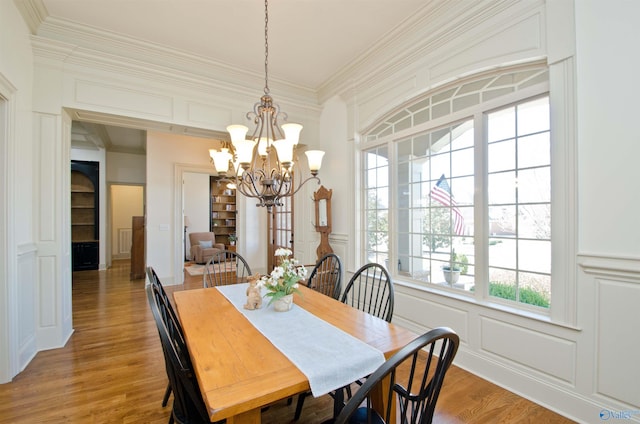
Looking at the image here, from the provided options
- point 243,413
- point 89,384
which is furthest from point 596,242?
point 89,384

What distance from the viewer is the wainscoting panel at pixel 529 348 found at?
76.3 inches

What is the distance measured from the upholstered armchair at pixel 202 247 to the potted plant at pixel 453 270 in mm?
6544

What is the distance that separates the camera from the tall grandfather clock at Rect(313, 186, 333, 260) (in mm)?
4113

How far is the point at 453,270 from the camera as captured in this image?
2750 millimetres

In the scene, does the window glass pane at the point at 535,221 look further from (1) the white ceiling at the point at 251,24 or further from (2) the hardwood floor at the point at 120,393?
(1) the white ceiling at the point at 251,24

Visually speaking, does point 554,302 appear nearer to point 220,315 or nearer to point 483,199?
point 483,199

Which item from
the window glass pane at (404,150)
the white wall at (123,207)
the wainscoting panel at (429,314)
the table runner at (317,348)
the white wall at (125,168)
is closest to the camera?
the table runner at (317,348)

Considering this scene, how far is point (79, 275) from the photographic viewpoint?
6.54 m

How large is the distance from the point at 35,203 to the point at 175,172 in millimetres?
3184

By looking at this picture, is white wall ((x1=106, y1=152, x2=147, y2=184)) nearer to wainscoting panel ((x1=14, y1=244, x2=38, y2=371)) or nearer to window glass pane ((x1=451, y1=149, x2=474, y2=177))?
wainscoting panel ((x1=14, y1=244, x2=38, y2=371))

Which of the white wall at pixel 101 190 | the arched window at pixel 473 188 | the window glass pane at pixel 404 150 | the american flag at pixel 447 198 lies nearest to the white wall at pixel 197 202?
the white wall at pixel 101 190

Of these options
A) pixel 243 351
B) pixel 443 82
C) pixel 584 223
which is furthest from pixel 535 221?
pixel 243 351

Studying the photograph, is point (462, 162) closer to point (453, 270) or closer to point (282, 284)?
point (453, 270)

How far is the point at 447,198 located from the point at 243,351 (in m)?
2.34
